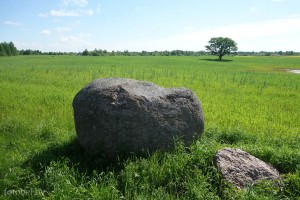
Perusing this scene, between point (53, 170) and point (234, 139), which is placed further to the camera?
point (234, 139)

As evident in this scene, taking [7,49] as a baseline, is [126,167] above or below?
below

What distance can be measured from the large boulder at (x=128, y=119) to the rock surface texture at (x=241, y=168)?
1094mm

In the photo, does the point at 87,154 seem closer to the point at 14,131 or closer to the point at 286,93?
the point at 14,131

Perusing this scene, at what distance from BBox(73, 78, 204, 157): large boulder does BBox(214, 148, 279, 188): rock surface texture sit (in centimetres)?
109

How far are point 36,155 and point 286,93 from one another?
1566 centimetres

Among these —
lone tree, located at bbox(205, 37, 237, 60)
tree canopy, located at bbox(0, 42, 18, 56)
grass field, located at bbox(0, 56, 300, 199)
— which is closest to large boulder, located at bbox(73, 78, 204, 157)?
grass field, located at bbox(0, 56, 300, 199)

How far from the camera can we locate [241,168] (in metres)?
5.15

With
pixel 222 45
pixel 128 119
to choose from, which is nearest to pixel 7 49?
pixel 222 45

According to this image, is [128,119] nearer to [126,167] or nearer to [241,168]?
[126,167]

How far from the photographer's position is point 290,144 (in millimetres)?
7254

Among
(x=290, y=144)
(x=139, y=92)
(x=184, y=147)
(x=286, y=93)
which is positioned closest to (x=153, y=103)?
(x=139, y=92)

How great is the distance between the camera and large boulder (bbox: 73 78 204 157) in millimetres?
5637

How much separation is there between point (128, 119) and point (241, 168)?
2505mm

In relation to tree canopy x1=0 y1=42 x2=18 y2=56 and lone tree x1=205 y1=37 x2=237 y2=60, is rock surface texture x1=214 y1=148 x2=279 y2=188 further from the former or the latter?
tree canopy x1=0 y1=42 x2=18 y2=56
